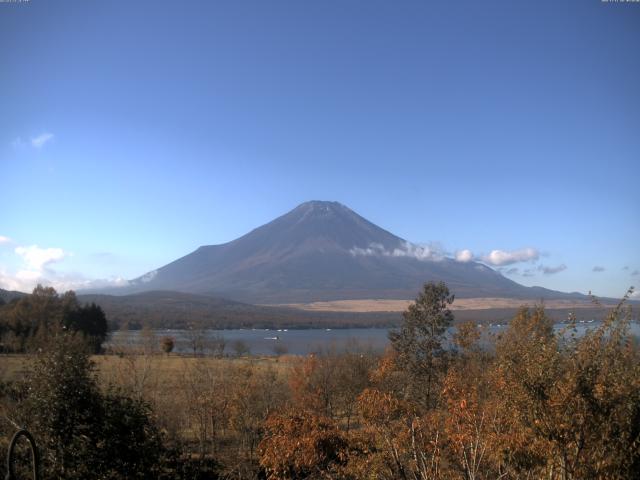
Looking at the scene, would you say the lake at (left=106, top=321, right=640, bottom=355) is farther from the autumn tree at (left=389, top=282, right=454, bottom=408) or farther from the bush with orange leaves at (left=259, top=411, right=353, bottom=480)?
the bush with orange leaves at (left=259, top=411, right=353, bottom=480)

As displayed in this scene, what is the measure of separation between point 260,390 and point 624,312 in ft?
47.9

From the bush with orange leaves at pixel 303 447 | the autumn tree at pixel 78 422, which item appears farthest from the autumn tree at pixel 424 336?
the autumn tree at pixel 78 422

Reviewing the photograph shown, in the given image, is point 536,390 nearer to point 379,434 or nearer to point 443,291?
point 379,434

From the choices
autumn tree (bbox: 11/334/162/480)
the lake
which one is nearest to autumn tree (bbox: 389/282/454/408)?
the lake


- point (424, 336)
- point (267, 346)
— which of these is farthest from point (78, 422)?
point (267, 346)

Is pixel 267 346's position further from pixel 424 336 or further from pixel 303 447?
→ pixel 303 447

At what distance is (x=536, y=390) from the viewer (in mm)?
6871

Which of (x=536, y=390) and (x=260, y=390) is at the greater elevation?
(x=536, y=390)

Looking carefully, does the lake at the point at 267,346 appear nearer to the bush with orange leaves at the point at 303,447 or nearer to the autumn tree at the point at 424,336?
the autumn tree at the point at 424,336

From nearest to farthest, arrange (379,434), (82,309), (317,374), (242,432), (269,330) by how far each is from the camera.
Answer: (379,434), (242,432), (317,374), (82,309), (269,330)

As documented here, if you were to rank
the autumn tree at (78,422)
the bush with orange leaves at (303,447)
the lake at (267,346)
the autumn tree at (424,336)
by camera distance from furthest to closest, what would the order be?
the lake at (267,346) < the autumn tree at (424,336) < the bush with orange leaves at (303,447) < the autumn tree at (78,422)

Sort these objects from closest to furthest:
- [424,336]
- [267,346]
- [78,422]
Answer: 1. [78,422]
2. [424,336]
3. [267,346]

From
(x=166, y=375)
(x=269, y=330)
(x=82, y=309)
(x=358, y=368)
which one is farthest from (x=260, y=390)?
(x=269, y=330)

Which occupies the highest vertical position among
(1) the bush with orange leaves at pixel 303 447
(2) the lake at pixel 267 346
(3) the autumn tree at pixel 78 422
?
(3) the autumn tree at pixel 78 422
